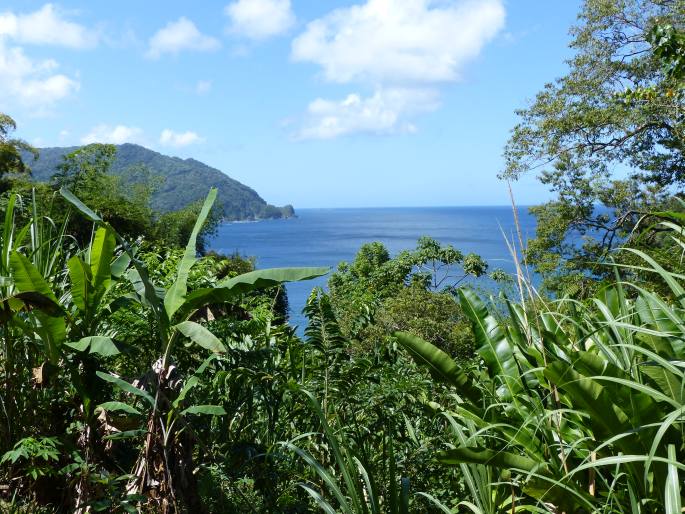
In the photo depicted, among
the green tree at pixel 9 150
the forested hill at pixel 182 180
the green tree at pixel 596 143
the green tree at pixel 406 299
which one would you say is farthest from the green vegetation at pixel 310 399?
the forested hill at pixel 182 180

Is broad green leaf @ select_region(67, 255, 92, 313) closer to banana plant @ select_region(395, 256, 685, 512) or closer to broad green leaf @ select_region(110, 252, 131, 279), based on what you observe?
broad green leaf @ select_region(110, 252, 131, 279)

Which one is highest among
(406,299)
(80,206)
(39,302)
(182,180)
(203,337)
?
(182,180)

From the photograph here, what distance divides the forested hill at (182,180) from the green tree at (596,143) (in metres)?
52.9

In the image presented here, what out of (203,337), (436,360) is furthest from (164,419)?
(436,360)

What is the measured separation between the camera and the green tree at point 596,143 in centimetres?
1259

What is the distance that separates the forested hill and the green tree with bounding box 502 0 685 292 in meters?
52.9

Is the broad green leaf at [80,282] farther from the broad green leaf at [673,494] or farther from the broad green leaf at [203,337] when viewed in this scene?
the broad green leaf at [673,494]

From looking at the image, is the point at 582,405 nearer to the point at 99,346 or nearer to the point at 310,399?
the point at 310,399

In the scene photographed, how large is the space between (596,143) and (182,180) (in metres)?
79.2

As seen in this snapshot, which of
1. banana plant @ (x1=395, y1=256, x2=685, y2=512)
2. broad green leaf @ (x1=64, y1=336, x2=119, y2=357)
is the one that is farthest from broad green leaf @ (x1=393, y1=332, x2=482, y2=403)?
broad green leaf @ (x1=64, y1=336, x2=119, y2=357)

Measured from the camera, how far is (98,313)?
7.63 feet

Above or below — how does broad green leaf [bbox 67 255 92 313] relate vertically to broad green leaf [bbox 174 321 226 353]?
above

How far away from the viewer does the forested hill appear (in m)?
75.8

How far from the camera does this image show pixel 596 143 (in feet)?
42.9
